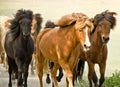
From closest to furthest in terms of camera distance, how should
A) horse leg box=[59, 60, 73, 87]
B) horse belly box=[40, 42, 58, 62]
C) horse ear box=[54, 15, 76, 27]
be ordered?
horse leg box=[59, 60, 73, 87] < horse ear box=[54, 15, 76, 27] < horse belly box=[40, 42, 58, 62]

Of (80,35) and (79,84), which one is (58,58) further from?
(79,84)

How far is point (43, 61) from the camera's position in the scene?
11.2 metres

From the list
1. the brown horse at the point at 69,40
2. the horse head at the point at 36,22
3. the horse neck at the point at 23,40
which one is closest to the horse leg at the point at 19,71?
the horse neck at the point at 23,40

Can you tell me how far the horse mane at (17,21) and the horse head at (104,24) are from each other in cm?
144

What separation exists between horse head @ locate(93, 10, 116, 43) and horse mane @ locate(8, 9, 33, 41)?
1.44m

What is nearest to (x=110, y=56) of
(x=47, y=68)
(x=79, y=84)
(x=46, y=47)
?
(x=79, y=84)

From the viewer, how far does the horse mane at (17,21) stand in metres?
10.8

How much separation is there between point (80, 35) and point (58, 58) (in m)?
0.91

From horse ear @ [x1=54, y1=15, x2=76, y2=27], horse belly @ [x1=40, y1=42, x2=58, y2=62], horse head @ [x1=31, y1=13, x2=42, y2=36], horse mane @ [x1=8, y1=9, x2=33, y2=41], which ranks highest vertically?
horse ear @ [x1=54, y1=15, x2=76, y2=27]

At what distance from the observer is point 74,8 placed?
18.2 metres

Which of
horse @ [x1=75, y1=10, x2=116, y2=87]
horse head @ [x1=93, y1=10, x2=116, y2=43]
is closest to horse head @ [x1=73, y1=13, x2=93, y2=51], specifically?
horse head @ [x1=93, y1=10, x2=116, y2=43]

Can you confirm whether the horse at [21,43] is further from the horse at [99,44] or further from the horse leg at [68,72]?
the horse leg at [68,72]

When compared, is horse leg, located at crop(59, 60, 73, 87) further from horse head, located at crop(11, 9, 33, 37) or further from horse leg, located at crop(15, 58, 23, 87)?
Answer: horse leg, located at crop(15, 58, 23, 87)

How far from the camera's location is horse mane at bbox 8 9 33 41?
10842mm
